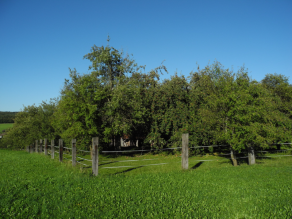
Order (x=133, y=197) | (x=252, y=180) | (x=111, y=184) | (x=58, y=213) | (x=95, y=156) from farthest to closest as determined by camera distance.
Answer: (x=95, y=156) → (x=252, y=180) → (x=111, y=184) → (x=133, y=197) → (x=58, y=213)

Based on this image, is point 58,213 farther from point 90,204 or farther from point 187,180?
point 187,180

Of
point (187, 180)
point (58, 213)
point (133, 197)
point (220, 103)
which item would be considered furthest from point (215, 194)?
point (220, 103)

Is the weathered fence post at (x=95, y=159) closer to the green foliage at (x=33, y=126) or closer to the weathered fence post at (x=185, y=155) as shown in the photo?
the weathered fence post at (x=185, y=155)

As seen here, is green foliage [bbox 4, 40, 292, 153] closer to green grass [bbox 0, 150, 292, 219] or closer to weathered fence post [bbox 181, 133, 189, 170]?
weathered fence post [bbox 181, 133, 189, 170]

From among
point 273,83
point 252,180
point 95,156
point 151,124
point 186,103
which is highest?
Result: point 273,83

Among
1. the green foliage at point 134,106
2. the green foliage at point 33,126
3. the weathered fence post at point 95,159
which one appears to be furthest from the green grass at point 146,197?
the green foliage at point 33,126

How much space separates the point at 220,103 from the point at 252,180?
477 cm

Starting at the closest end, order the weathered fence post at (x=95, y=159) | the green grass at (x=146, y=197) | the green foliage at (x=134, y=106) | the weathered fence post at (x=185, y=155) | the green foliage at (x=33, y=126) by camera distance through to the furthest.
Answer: the green grass at (x=146, y=197) → the weathered fence post at (x=95, y=159) → the weathered fence post at (x=185, y=155) → the green foliage at (x=134, y=106) → the green foliage at (x=33, y=126)

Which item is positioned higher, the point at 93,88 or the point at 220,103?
the point at 93,88

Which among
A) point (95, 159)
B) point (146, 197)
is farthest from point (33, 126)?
point (146, 197)

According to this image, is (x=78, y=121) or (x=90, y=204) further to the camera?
(x=78, y=121)

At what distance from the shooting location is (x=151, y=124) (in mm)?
18609

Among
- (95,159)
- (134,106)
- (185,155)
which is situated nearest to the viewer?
(95,159)

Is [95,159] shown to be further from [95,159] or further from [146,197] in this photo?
[146,197]
